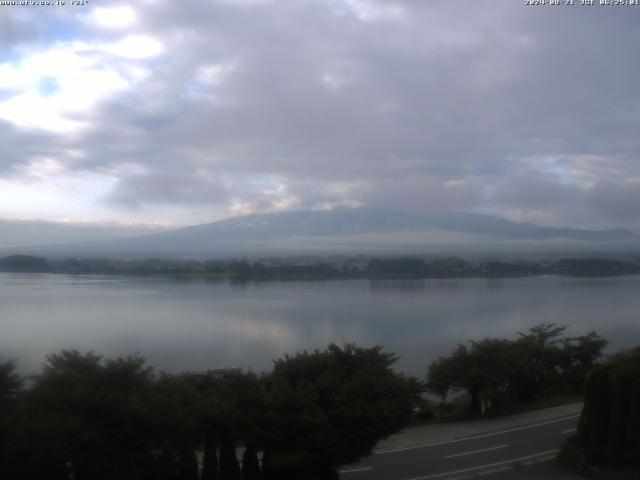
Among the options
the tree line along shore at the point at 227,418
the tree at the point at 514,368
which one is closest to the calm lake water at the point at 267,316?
the tree at the point at 514,368

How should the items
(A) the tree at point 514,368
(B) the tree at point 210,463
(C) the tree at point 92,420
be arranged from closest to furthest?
(C) the tree at point 92,420 → (B) the tree at point 210,463 → (A) the tree at point 514,368

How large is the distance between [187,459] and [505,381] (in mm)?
10471

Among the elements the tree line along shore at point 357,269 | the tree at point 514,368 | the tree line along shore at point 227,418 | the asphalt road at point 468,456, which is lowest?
the asphalt road at point 468,456

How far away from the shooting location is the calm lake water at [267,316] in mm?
20469

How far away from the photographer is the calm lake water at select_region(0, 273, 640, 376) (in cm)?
2047

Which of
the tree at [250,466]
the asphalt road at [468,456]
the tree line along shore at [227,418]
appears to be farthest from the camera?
the asphalt road at [468,456]

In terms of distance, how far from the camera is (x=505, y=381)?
56.3 ft

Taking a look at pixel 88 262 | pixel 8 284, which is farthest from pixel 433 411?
pixel 88 262

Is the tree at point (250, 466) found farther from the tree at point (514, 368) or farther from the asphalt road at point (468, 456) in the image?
the tree at point (514, 368)

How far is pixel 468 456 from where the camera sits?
12352mm

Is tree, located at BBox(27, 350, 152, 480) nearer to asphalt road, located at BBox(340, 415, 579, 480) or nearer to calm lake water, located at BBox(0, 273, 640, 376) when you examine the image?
asphalt road, located at BBox(340, 415, 579, 480)

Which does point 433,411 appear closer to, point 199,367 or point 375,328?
point 199,367

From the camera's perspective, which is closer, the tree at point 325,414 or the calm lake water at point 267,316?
the tree at point 325,414

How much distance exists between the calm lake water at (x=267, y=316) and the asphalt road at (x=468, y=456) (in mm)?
6441
